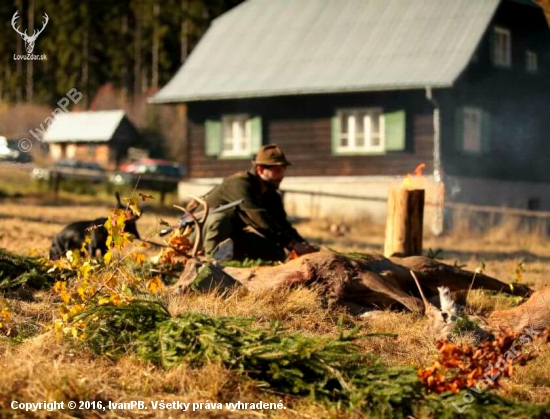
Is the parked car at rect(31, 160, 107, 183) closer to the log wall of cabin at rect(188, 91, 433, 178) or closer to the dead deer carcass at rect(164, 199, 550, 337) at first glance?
the log wall of cabin at rect(188, 91, 433, 178)

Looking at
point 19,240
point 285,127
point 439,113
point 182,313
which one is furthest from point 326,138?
point 182,313

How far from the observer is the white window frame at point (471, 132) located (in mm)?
28878

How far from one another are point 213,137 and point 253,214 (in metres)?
20.7

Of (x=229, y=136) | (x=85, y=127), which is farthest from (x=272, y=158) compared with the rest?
(x=85, y=127)

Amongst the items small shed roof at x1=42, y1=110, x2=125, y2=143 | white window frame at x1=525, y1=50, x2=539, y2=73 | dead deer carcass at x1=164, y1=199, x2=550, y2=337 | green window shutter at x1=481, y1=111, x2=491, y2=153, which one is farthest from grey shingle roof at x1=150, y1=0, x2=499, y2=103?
small shed roof at x1=42, y1=110, x2=125, y2=143

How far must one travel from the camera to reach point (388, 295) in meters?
8.98

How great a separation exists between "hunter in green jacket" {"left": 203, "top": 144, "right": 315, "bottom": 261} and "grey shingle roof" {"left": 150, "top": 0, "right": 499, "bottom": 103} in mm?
15708

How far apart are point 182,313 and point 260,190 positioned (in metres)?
4.07

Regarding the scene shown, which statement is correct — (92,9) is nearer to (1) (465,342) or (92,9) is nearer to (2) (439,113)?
(2) (439,113)

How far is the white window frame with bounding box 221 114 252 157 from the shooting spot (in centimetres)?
3086

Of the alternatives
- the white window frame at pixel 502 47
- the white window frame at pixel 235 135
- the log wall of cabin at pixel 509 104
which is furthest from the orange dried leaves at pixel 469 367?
the white window frame at pixel 502 47

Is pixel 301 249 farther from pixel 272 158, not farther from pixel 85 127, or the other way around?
pixel 85 127

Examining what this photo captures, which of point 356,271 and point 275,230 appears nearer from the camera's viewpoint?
point 356,271

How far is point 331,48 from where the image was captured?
97.8ft
